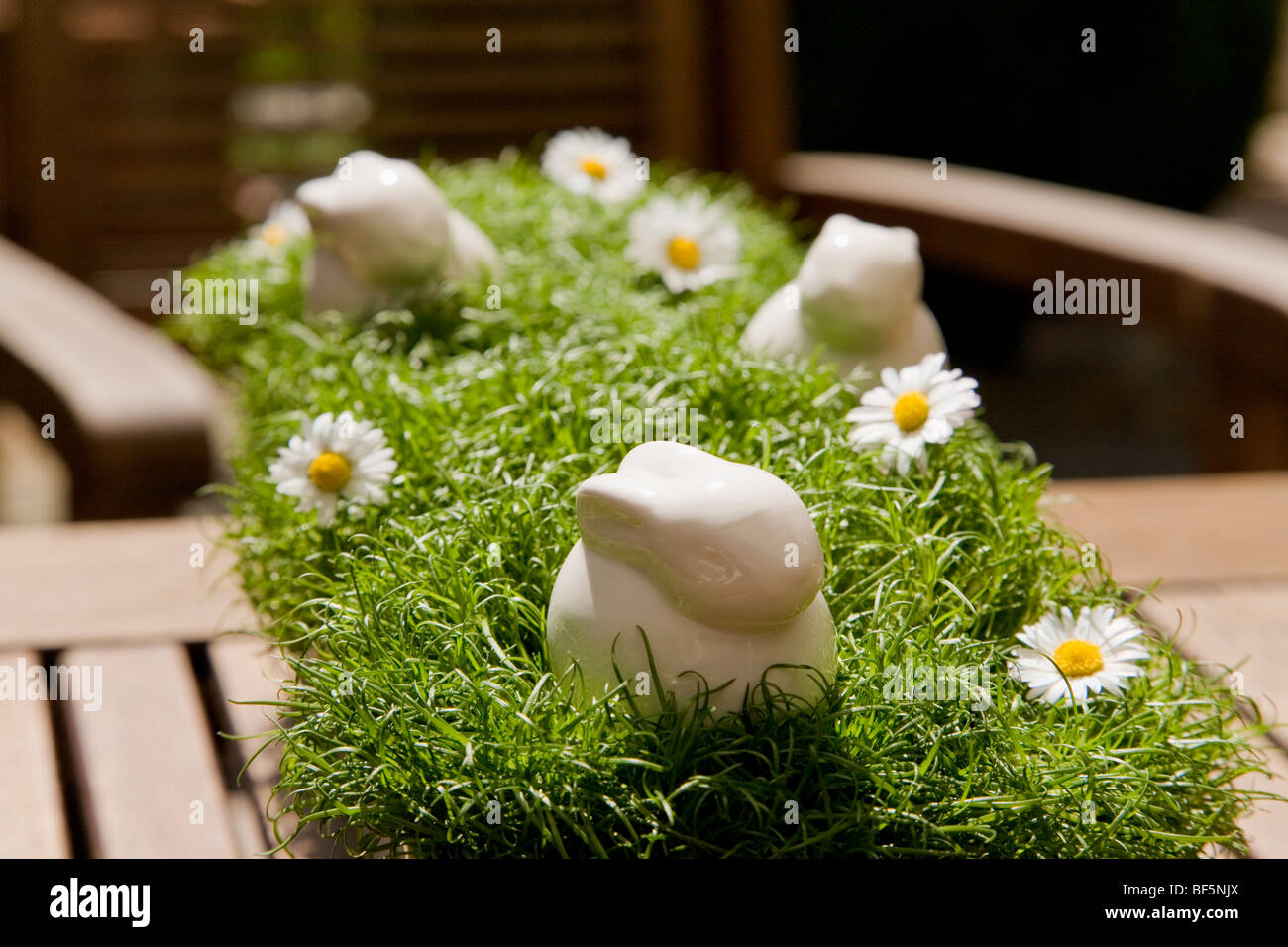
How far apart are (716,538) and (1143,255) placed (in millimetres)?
1420

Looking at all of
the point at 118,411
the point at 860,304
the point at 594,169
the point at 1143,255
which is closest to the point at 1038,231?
the point at 1143,255

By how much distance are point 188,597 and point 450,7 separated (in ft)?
7.59

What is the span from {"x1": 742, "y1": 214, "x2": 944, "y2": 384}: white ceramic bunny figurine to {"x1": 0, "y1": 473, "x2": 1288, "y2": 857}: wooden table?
0.65 ft

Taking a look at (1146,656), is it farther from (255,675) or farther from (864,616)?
(255,675)

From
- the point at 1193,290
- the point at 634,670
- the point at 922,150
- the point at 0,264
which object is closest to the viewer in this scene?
the point at 634,670

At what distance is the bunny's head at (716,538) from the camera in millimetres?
725

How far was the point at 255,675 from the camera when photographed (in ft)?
3.80

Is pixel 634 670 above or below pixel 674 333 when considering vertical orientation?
below

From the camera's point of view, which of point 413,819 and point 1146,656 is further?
point 1146,656

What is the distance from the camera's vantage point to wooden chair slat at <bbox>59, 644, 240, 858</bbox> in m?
0.92

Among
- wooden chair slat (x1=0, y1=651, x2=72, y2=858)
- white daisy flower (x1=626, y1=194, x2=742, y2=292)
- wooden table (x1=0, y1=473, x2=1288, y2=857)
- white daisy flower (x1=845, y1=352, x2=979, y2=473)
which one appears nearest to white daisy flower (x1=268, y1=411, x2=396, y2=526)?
wooden table (x1=0, y1=473, x2=1288, y2=857)

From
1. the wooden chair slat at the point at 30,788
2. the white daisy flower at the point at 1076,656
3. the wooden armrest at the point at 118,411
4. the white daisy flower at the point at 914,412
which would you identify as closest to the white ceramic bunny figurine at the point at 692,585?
the white daisy flower at the point at 1076,656

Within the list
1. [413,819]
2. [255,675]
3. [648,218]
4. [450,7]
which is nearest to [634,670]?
[413,819]

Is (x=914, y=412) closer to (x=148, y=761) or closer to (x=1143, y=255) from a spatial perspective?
(x=148, y=761)
